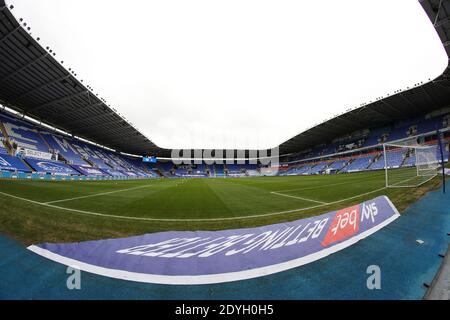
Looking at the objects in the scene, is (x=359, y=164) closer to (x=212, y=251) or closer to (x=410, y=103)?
(x=410, y=103)

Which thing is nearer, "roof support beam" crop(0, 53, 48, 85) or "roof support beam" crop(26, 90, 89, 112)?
"roof support beam" crop(0, 53, 48, 85)

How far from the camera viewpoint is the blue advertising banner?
269 centimetres

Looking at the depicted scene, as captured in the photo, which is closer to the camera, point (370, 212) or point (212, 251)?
point (212, 251)

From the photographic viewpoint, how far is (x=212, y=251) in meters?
3.45

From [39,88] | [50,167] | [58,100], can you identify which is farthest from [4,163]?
[58,100]

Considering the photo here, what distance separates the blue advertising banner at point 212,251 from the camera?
106 inches

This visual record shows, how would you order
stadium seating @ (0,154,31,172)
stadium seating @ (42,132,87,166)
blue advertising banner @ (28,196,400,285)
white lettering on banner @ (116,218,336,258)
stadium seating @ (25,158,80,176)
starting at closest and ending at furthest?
blue advertising banner @ (28,196,400,285) → white lettering on banner @ (116,218,336,258) → stadium seating @ (0,154,31,172) → stadium seating @ (25,158,80,176) → stadium seating @ (42,132,87,166)

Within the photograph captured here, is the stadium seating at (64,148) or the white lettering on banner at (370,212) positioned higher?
the stadium seating at (64,148)

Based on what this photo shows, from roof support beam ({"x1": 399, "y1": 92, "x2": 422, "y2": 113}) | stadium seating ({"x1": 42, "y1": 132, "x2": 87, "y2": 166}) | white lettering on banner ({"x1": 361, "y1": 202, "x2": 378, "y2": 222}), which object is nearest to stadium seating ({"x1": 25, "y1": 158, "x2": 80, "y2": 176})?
stadium seating ({"x1": 42, "y1": 132, "x2": 87, "y2": 166})

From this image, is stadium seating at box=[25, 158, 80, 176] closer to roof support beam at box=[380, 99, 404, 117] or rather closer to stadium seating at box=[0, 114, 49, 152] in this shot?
stadium seating at box=[0, 114, 49, 152]

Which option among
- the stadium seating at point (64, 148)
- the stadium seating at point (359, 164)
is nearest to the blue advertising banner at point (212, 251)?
the stadium seating at point (64, 148)

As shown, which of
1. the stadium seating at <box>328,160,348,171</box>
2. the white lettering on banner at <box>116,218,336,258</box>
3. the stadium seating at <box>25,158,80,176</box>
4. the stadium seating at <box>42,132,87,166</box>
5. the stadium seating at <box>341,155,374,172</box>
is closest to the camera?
the white lettering on banner at <box>116,218,336,258</box>

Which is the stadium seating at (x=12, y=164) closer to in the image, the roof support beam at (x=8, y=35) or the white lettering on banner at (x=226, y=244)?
the roof support beam at (x=8, y=35)
